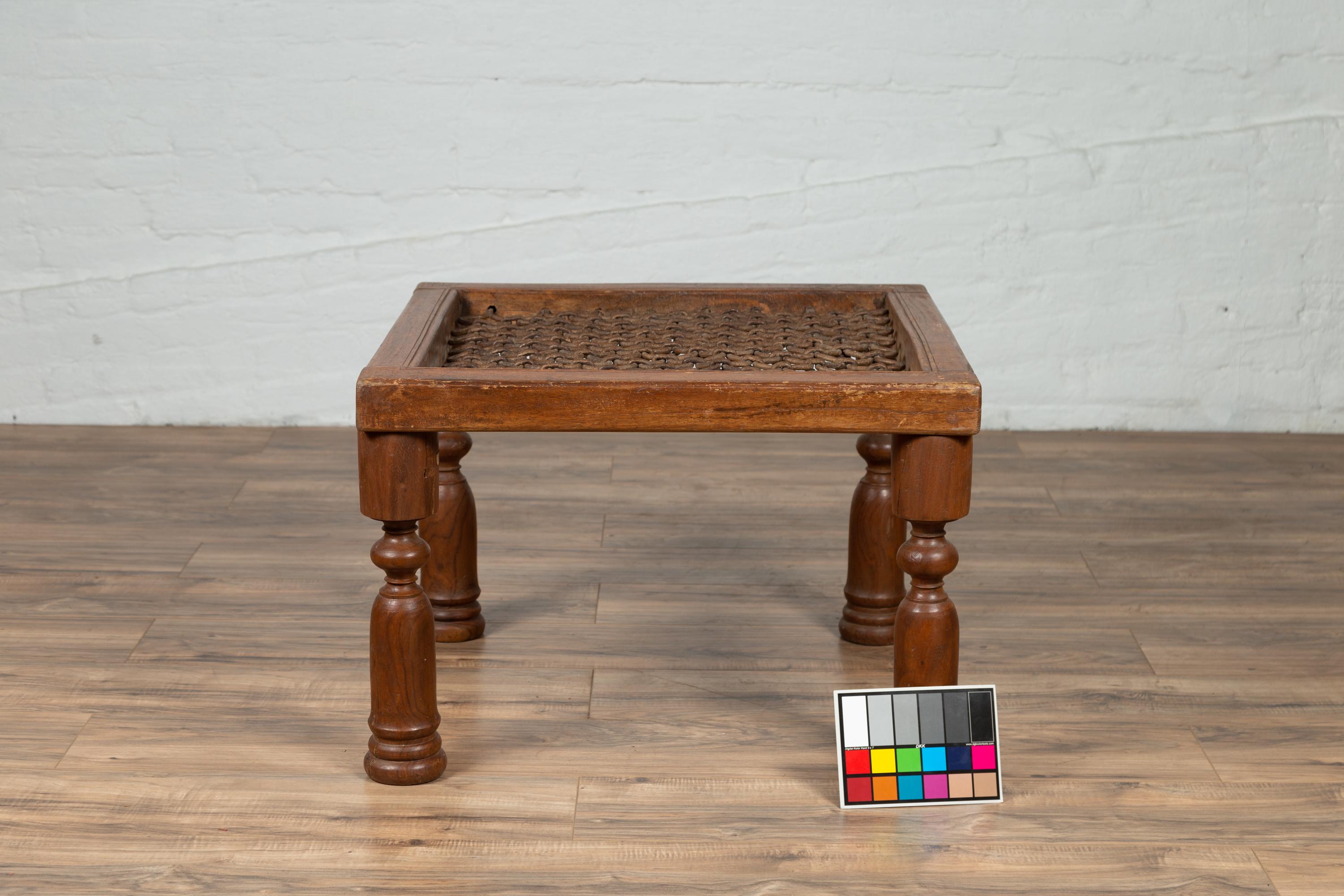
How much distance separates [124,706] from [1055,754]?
1.26 metres

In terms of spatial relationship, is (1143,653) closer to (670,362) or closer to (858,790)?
(858,790)

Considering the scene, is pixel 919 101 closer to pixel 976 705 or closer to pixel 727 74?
pixel 727 74

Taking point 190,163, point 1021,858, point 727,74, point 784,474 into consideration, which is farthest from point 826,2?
point 1021,858

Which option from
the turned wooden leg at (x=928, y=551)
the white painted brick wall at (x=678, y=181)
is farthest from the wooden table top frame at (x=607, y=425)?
the white painted brick wall at (x=678, y=181)

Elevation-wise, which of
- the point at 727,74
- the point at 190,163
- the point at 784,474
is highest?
the point at 727,74

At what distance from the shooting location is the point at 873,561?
7.25 ft

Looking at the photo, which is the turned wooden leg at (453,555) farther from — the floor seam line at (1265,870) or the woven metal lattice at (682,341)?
the floor seam line at (1265,870)

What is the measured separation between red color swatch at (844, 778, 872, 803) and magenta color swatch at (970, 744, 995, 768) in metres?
0.13

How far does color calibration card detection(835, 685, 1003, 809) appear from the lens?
1724 millimetres

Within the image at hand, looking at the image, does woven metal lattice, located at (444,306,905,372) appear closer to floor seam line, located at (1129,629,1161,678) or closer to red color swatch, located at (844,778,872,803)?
red color swatch, located at (844,778,872,803)

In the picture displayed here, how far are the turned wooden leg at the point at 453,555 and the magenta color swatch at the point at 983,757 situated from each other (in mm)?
815

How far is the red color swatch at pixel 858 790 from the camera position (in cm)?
173

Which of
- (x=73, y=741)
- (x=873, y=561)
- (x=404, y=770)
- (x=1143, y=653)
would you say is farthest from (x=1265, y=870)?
(x=73, y=741)

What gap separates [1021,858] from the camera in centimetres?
163
